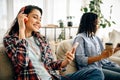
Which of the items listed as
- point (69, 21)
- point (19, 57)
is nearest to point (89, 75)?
point (19, 57)

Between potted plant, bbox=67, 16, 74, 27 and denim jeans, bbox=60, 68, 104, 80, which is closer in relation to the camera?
denim jeans, bbox=60, 68, 104, 80

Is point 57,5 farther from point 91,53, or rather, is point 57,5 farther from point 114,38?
point 91,53

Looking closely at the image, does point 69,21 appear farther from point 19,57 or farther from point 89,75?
point 19,57

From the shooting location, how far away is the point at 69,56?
1583mm

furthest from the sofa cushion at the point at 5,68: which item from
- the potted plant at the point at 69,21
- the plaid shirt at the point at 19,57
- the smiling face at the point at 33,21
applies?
the potted plant at the point at 69,21

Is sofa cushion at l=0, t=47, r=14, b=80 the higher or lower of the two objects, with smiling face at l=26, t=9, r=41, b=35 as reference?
lower

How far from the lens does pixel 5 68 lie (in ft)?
4.83

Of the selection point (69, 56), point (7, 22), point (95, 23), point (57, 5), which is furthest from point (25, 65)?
point (57, 5)

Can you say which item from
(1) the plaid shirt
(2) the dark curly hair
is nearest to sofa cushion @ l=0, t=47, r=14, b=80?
(1) the plaid shirt

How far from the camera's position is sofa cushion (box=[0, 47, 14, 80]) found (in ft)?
4.81

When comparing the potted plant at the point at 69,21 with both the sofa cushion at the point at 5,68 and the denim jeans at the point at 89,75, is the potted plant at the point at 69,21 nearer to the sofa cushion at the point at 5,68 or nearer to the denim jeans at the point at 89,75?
the denim jeans at the point at 89,75

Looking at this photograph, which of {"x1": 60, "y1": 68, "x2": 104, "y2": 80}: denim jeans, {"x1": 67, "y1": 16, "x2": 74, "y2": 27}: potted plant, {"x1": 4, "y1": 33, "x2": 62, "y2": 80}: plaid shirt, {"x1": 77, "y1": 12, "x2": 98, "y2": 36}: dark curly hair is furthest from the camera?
{"x1": 67, "y1": 16, "x2": 74, "y2": 27}: potted plant

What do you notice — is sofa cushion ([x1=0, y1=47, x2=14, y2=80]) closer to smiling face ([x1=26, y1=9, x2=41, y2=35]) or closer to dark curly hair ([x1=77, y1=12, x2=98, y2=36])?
smiling face ([x1=26, y1=9, x2=41, y2=35])

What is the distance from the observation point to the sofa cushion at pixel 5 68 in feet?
4.81
